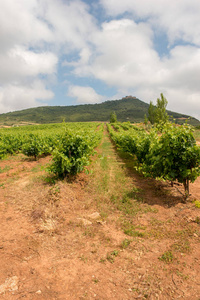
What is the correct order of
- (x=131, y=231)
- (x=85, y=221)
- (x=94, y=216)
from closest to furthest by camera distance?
(x=131, y=231) < (x=85, y=221) < (x=94, y=216)

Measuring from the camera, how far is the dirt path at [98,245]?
106 inches

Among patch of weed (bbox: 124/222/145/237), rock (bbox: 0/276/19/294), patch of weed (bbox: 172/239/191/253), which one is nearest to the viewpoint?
rock (bbox: 0/276/19/294)

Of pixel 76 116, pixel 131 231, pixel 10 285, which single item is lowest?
pixel 10 285

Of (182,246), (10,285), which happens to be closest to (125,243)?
(182,246)

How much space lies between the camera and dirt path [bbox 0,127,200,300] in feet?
8.84

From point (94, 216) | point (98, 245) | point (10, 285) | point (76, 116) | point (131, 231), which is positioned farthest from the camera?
point (76, 116)

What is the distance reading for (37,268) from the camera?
3076 millimetres

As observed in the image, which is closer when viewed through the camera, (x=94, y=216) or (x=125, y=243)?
(x=125, y=243)

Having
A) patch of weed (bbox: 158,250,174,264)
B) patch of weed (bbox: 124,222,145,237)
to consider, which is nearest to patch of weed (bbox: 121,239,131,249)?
patch of weed (bbox: 124,222,145,237)

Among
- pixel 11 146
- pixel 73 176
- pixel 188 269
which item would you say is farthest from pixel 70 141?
pixel 11 146

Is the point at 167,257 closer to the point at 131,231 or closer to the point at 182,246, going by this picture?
the point at 182,246

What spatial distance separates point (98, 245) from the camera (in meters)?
3.75

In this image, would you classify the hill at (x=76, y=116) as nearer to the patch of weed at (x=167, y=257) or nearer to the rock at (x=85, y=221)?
the rock at (x=85, y=221)

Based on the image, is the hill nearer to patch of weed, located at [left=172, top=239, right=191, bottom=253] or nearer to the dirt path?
the dirt path
